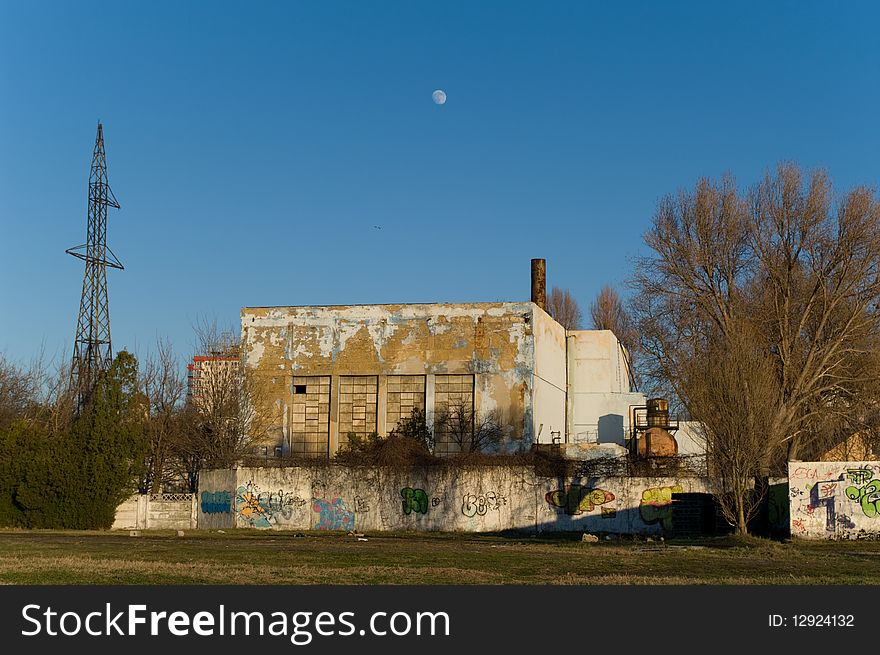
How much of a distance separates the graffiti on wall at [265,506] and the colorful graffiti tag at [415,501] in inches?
152

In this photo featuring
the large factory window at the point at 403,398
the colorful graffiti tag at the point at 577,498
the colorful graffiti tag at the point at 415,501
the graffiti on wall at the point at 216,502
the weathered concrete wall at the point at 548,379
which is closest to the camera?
the colorful graffiti tag at the point at 577,498

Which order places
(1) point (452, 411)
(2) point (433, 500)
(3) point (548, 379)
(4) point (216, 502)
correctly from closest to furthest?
(2) point (433, 500)
(4) point (216, 502)
(1) point (452, 411)
(3) point (548, 379)

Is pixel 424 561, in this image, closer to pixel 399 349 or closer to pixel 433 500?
pixel 433 500

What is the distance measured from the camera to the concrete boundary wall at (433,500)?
37.5 metres

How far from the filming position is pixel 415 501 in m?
39.5

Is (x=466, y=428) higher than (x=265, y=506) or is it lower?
higher

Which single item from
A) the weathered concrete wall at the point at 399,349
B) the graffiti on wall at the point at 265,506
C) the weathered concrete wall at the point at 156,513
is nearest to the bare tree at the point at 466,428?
the weathered concrete wall at the point at 399,349

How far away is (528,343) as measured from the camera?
154 feet

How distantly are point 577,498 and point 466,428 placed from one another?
31.7 ft

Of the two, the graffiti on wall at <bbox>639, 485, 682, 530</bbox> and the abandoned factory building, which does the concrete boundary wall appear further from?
the abandoned factory building

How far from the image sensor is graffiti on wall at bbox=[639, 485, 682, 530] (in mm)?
37125

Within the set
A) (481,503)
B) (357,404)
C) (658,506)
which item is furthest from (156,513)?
(658,506)

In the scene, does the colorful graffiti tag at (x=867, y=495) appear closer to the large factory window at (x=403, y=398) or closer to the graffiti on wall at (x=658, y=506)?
the graffiti on wall at (x=658, y=506)

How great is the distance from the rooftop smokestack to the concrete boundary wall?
18303mm
